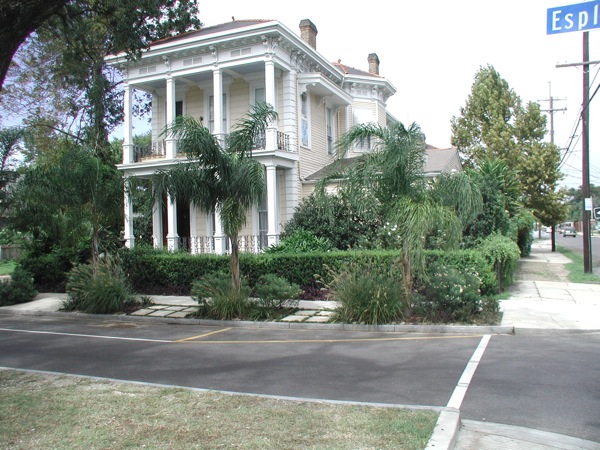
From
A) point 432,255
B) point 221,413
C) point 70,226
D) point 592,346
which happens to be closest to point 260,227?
point 70,226

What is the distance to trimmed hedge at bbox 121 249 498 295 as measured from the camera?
45.4 ft

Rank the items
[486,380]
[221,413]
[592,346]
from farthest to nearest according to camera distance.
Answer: [592,346] < [486,380] < [221,413]

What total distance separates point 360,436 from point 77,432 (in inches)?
98.1

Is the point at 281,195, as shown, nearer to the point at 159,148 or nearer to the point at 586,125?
the point at 159,148

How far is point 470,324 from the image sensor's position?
10531mm

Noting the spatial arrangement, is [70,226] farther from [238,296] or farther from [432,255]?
[432,255]

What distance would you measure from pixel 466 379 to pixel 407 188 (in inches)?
198

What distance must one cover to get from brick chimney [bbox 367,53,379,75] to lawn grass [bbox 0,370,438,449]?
26783 millimetres

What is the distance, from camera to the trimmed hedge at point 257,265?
13828 millimetres

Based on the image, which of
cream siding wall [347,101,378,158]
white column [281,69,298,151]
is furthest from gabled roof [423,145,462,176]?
white column [281,69,298,151]

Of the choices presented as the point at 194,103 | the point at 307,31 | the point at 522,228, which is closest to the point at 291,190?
the point at 194,103

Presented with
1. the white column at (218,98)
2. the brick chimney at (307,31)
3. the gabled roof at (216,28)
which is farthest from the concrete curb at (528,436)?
the brick chimney at (307,31)

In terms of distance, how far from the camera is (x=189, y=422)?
4859mm

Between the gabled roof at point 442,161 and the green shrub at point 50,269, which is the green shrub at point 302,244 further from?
the green shrub at point 50,269
